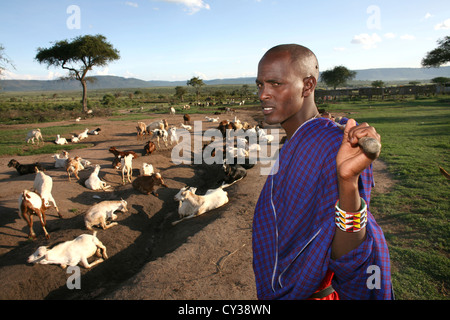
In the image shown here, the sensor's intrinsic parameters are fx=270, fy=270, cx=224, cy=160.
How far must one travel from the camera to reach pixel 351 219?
3.55 ft

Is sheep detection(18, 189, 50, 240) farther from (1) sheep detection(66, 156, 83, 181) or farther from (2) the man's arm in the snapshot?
(2) the man's arm

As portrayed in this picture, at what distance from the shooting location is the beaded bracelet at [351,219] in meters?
1.08

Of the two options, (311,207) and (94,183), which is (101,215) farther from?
(311,207)

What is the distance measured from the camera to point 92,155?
11367 mm

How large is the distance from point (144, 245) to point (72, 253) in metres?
1.35

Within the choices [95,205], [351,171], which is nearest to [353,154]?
[351,171]

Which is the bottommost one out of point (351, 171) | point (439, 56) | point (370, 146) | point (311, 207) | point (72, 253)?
point (72, 253)

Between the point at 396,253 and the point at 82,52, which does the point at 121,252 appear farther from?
the point at 82,52

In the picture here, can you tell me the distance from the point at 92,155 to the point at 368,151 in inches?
475

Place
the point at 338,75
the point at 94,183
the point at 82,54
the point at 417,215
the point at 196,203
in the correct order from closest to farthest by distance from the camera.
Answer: the point at 417,215 → the point at 196,203 → the point at 94,183 → the point at 82,54 → the point at 338,75

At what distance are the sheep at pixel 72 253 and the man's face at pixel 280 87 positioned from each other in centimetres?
458

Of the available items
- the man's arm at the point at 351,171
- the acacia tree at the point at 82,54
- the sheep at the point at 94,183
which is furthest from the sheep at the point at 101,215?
the acacia tree at the point at 82,54

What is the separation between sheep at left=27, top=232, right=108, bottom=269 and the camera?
14.5 ft

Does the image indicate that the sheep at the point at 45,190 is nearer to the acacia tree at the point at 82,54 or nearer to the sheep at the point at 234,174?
the sheep at the point at 234,174
